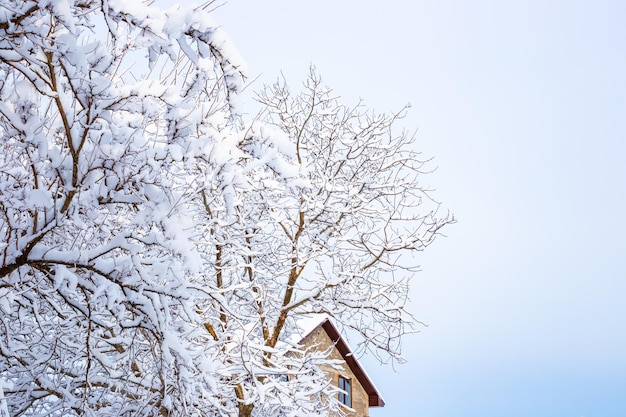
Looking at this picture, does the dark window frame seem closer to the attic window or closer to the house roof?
the attic window

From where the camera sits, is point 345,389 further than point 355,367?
No

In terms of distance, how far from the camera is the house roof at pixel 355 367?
19763mm

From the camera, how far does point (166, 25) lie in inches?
114

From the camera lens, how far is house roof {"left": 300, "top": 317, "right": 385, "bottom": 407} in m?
19.8

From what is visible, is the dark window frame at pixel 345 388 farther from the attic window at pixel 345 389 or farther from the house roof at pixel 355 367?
the house roof at pixel 355 367

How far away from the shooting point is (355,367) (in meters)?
20.8

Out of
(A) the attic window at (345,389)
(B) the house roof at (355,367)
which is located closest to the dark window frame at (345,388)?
(A) the attic window at (345,389)

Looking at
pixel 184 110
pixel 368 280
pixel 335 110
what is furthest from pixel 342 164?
pixel 184 110

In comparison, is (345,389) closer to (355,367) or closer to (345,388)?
(345,388)

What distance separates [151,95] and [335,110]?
7.11 metres

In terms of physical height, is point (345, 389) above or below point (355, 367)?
below

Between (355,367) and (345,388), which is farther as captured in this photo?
(355,367)

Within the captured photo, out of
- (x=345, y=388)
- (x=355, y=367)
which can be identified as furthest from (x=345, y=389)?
(x=355, y=367)

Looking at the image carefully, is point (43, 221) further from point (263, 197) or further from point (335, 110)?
point (335, 110)
